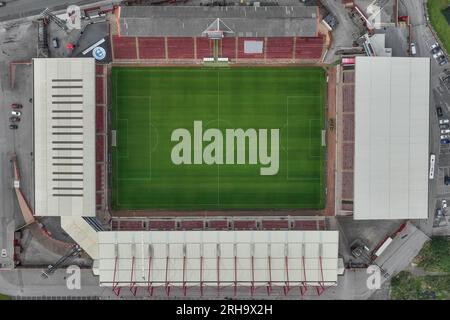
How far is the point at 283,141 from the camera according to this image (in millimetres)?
32906

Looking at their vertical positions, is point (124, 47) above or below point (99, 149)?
above

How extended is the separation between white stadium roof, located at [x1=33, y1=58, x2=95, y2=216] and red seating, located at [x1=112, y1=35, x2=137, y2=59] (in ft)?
8.32

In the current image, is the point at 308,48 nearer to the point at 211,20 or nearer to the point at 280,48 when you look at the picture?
the point at 280,48

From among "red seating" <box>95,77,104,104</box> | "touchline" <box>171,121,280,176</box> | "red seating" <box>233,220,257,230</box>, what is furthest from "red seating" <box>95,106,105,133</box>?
"red seating" <box>233,220,257,230</box>

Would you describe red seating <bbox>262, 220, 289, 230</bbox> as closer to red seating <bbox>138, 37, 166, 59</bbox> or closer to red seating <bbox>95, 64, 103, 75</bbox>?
red seating <bbox>138, 37, 166, 59</bbox>

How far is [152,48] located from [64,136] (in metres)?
9.89

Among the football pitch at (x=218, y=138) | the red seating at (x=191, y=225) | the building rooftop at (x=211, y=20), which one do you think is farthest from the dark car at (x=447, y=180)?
the red seating at (x=191, y=225)

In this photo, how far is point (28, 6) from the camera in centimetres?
3225

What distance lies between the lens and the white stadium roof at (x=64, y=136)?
3027 centimetres

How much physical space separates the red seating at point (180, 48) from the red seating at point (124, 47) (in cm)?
290

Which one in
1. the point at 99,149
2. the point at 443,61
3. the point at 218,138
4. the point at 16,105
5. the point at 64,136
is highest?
the point at 443,61

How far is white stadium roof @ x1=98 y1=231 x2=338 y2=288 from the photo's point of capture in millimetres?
30516

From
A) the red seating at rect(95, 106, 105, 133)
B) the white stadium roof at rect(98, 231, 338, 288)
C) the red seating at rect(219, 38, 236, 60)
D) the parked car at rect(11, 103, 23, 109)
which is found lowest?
the white stadium roof at rect(98, 231, 338, 288)

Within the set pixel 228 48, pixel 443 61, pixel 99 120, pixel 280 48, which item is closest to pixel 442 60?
pixel 443 61
